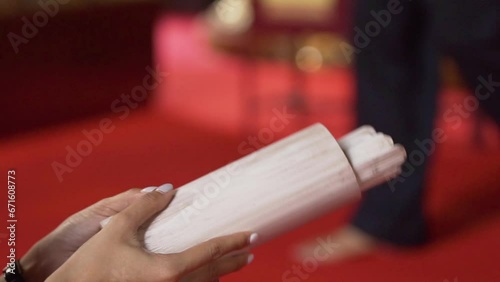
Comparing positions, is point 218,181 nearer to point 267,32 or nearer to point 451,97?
point 267,32

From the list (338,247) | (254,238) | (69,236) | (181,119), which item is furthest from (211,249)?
(181,119)

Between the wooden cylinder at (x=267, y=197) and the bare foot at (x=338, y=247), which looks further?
the bare foot at (x=338, y=247)

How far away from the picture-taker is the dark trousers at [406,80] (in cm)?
154

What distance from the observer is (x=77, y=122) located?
272 cm

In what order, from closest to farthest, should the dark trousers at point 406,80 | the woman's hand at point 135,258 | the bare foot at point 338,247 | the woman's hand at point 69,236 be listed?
the woman's hand at point 135,258, the woman's hand at point 69,236, the dark trousers at point 406,80, the bare foot at point 338,247

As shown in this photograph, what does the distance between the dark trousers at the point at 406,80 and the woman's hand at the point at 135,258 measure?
1028 mm

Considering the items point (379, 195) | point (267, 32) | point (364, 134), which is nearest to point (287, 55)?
point (267, 32)

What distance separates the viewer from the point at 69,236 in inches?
29.2

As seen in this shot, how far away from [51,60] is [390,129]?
152 cm

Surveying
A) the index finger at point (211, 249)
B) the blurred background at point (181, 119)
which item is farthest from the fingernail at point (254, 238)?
the blurred background at point (181, 119)

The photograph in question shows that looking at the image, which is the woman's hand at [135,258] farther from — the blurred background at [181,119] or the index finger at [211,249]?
the blurred background at [181,119]

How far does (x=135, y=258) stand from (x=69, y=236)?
0.17 m

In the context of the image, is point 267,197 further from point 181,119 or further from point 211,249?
point 181,119

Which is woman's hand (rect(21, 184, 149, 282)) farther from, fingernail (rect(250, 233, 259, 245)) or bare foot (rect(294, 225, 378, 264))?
bare foot (rect(294, 225, 378, 264))
